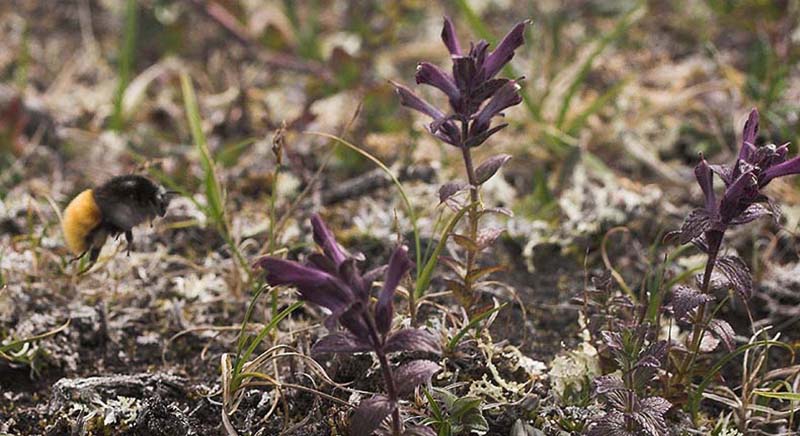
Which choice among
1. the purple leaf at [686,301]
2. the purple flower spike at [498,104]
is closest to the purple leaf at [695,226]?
the purple leaf at [686,301]

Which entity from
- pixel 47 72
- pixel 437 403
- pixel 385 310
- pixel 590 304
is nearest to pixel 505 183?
pixel 590 304

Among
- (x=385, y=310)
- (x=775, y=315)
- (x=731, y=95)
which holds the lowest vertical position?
(x=775, y=315)

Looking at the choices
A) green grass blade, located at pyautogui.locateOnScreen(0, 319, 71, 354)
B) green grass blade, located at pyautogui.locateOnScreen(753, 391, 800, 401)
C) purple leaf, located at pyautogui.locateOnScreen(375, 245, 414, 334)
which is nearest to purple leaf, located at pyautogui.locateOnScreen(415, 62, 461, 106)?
purple leaf, located at pyautogui.locateOnScreen(375, 245, 414, 334)

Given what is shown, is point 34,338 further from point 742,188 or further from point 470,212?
point 742,188

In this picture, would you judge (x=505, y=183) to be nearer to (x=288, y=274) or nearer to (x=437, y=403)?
(x=437, y=403)

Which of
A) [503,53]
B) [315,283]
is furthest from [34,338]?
[503,53]

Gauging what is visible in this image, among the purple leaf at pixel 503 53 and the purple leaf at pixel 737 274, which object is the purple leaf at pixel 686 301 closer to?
the purple leaf at pixel 737 274
